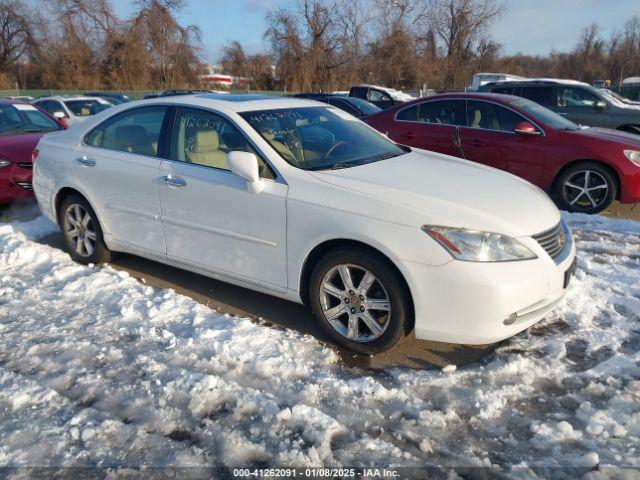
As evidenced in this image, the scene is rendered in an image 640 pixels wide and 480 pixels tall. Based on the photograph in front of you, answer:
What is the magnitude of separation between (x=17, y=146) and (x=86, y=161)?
281 cm

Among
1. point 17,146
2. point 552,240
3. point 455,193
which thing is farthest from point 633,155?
point 17,146

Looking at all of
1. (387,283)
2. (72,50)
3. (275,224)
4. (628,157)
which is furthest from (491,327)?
(72,50)

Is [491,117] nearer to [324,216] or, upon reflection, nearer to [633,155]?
[633,155]

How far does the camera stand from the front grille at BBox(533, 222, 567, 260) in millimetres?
3338

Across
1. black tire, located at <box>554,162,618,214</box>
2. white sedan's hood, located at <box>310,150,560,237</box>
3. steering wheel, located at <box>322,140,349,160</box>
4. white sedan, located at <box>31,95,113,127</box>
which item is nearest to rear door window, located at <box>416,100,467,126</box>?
black tire, located at <box>554,162,618,214</box>

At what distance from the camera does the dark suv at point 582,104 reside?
10.3m

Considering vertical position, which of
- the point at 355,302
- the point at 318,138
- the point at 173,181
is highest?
the point at 318,138

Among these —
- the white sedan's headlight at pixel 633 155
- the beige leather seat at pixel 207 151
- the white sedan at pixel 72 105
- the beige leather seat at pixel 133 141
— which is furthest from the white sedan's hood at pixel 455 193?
the white sedan at pixel 72 105

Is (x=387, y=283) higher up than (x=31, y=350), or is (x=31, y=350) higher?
(x=387, y=283)

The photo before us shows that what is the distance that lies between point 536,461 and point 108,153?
4020 mm

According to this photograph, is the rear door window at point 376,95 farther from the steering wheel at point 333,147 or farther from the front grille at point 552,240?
the front grille at point 552,240

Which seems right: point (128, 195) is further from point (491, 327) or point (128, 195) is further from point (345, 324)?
point (491, 327)

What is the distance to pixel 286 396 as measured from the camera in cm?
299

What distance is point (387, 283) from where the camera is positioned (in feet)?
10.6
